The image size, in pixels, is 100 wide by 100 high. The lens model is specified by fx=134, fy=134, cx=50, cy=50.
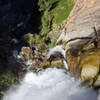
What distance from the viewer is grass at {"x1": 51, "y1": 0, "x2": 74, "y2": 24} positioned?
20328 mm

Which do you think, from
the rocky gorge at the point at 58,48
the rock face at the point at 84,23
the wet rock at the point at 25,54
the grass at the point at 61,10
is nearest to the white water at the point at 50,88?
the rocky gorge at the point at 58,48

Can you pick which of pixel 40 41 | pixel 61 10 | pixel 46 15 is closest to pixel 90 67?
pixel 40 41

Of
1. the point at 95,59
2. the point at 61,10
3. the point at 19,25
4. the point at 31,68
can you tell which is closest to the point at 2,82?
the point at 31,68

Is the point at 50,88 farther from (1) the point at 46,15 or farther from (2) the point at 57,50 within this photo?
(1) the point at 46,15

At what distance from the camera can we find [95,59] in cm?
970

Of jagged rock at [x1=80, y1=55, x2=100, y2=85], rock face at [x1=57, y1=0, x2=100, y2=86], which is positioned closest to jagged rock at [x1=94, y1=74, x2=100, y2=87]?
rock face at [x1=57, y1=0, x2=100, y2=86]

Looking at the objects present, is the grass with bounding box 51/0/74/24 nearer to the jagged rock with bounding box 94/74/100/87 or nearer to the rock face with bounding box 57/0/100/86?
the rock face with bounding box 57/0/100/86

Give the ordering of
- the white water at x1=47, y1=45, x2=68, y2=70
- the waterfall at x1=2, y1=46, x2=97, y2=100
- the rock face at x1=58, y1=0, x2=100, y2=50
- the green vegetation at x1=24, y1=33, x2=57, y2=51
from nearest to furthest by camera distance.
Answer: the waterfall at x1=2, y1=46, x2=97, y2=100
the rock face at x1=58, y1=0, x2=100, y2=50
the white water at x1=47, y1=45, x2=68, y2=70
the green vegetation at x1=24, y1=33, x2=57, y2=51

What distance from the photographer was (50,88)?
41.9ft

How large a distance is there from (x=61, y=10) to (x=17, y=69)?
39.4 ft

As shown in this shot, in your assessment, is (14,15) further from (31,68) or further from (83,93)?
(83,93)

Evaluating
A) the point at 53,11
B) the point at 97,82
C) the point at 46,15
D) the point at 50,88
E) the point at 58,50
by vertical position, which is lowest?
the point at 97,82

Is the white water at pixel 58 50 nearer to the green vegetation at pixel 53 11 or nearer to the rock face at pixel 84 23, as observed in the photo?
the rock face at pixel 84 23

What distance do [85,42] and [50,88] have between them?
543 cm
